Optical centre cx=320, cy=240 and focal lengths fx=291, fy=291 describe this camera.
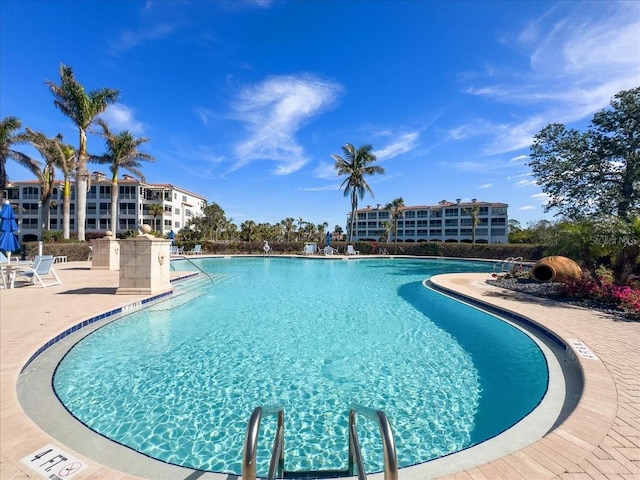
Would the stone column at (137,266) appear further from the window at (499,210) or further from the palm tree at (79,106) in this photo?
the window at (499,210)

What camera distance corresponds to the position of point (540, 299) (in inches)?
394

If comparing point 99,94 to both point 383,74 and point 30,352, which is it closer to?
point 383,74

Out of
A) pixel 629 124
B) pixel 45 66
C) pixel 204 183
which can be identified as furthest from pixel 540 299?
pixel 204 183

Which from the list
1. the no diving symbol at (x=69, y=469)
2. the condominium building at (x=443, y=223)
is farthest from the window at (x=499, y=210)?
the no diving symbol at (x=69, y=469)

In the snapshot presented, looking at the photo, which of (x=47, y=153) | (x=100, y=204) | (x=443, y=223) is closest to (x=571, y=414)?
Answer: (x=47, y=153)

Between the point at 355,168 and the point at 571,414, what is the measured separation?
3534cm

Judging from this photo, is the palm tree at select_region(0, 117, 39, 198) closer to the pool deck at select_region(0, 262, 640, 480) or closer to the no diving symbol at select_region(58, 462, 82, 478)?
the pool deck at select_region(0, 262, 640, 480)

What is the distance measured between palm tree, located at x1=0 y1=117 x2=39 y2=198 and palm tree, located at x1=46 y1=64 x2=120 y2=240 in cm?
374

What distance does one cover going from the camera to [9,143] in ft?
71.6

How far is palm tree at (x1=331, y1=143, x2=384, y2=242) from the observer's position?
3662 centimetres

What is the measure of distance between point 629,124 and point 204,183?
4402 cm

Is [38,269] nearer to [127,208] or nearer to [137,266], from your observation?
[137,266]

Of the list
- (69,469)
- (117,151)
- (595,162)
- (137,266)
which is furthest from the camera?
(117,151)

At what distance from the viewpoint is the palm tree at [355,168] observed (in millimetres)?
36625
